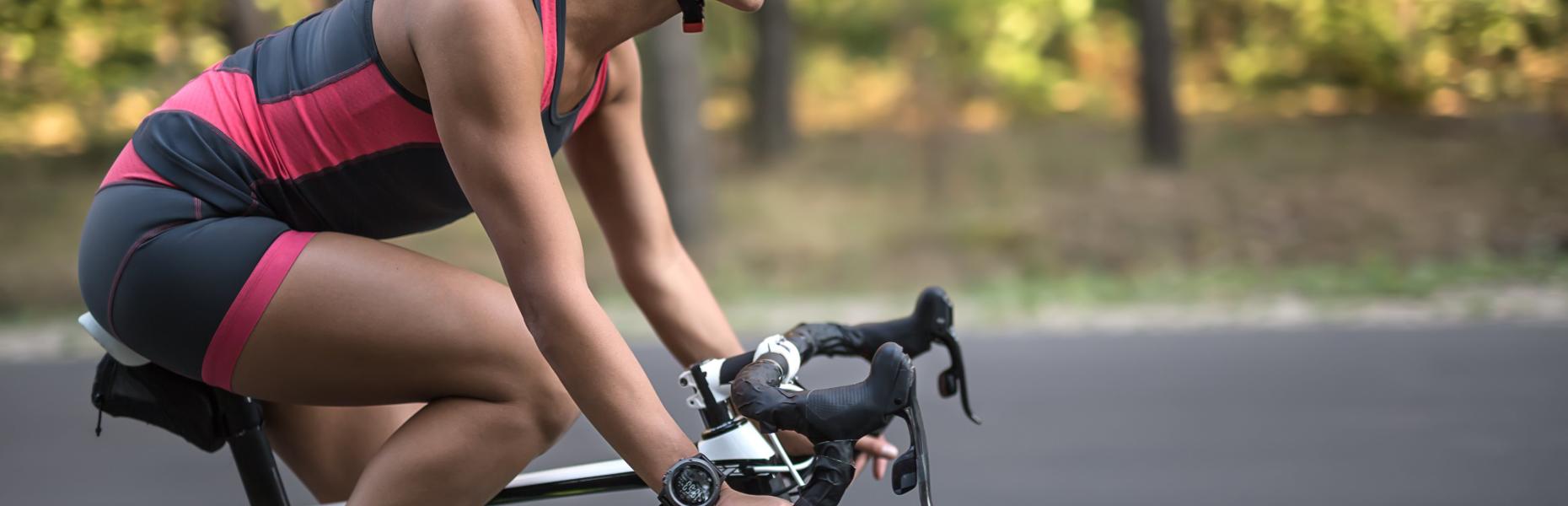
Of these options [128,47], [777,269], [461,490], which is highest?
[128,47]

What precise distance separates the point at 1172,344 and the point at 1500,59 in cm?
856

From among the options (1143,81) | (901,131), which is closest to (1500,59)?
(1143,81)

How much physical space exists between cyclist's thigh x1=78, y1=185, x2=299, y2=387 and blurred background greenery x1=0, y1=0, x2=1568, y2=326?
22.3 ft

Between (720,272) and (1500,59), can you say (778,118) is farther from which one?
(1500,59)

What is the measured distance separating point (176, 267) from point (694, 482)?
0.63 metres

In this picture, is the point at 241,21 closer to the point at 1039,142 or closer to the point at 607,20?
the point at 1039,142

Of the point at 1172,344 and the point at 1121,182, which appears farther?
the point at 1121,182

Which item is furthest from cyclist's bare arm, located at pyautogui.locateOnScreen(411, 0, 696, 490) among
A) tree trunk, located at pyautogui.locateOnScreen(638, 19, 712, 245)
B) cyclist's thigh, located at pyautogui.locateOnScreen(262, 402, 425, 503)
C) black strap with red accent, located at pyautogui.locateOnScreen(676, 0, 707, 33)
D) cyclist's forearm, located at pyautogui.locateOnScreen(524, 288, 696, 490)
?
tree trunk, located at pyautogui.locateOnScreen(638, 19, 712, 245)

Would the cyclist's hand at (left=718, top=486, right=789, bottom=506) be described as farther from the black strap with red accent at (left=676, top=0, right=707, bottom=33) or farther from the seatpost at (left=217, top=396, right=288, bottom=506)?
the seatpost at (left=217, top=396, right=288, bottom=506)

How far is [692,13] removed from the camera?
157cm

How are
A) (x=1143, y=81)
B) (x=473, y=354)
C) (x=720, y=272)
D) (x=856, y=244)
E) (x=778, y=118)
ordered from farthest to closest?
(x=778, y=118) → (x=1143, y=81) → (x=856, y=244) → (x=720, y=272) → (x=473, y=354)

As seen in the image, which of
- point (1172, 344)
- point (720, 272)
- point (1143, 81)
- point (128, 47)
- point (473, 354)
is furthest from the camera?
point (128, 47)

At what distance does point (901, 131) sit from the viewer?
47.8ft

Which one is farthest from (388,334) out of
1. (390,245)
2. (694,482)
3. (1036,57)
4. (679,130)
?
(1036,57)
